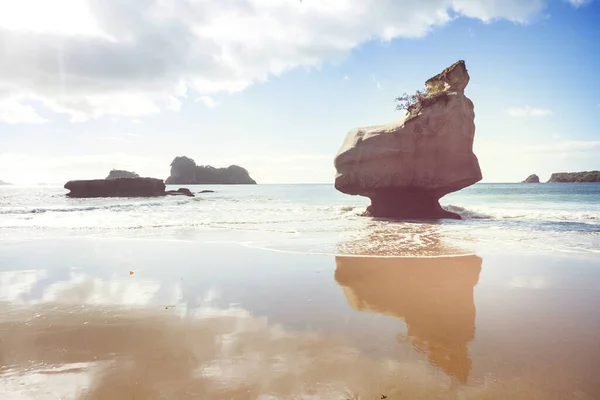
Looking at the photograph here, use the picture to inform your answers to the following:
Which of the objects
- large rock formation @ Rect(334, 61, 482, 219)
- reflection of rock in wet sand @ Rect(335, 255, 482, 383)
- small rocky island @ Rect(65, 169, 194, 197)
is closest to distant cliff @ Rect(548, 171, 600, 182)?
large rock formation @ Rect(334, 61, 482, 219)

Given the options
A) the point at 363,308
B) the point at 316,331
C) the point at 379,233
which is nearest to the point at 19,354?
the point at 316,331

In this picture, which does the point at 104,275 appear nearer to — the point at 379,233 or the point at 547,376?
the point at 547,376

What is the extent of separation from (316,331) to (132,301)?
9.62 ft

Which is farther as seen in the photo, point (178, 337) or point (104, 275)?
point (104, 275)

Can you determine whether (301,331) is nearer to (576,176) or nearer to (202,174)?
(576,176)

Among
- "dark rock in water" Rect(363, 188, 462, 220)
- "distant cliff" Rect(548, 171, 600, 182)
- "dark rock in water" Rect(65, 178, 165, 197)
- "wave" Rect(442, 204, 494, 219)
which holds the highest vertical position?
"distant cliff" Rect(548, 171, 600, 182)

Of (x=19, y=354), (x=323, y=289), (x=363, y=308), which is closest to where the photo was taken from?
(x=19, y=354)

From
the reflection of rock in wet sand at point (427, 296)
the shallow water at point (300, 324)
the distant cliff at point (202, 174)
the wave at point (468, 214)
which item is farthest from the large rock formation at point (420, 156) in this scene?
the distant cliff at point (202, 174)

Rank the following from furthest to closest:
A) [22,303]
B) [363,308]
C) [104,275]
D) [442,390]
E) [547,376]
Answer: [104,275] → [22,303] → [363,308] → [547,376] → [442,390]

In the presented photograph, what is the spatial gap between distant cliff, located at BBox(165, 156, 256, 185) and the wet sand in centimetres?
13761

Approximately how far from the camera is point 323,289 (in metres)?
6.01

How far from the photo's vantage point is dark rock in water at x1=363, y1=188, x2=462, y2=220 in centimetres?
2052

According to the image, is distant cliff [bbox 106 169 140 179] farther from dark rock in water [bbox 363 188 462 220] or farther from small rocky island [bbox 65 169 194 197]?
dark rock in water [bbox 363 188 462 220]

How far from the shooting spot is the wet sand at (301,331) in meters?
3.11
